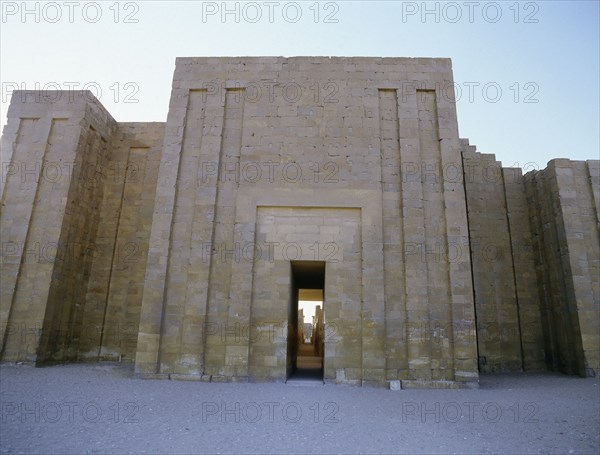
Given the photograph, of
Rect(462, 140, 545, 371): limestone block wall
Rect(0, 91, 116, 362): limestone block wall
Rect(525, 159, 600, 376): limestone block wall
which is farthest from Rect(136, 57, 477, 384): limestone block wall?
Rect(525, 159, 600, 376): limestone block wall

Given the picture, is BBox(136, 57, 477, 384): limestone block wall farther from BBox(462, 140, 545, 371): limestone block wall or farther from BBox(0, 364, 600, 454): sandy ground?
BBox(462, 140, 545, 371): limestone block wall

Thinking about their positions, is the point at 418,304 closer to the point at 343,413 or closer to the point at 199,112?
the point at 343,413

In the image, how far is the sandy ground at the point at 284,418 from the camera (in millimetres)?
5164

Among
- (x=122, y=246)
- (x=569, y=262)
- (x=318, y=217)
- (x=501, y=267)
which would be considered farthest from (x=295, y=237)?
(x=569, y=262)

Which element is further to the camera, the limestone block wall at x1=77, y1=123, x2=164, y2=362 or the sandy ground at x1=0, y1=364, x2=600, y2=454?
the limestone block wall at x1=77, y1=123, x2=164, y2=362

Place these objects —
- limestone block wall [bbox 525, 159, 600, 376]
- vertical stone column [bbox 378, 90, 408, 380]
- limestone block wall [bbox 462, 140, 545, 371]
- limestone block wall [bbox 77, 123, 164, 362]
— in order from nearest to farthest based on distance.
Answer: vertical stone column [bbox 378, 90, 408, 380]
limestone block wall [bbox 525, 159, 600, 376]
limestone block wall [bbox 462, 140, 545, 371]
limestone block wall [bbox 77, 123, 164, 362]

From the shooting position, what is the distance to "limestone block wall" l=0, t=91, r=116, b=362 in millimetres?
12789

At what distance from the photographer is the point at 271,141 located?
12.1 meters

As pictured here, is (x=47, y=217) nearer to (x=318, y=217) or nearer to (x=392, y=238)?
(x=318, y=217)

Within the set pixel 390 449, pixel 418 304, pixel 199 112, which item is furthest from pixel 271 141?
pixel 390 449

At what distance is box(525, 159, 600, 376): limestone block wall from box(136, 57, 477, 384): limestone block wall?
4.47 metres

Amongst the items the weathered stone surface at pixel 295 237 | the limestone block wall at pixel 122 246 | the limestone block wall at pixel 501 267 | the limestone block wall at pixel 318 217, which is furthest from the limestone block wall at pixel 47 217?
the limestone block wall at pixel 501 267

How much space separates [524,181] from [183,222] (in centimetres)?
1272

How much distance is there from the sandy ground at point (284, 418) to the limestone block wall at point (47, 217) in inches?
124
